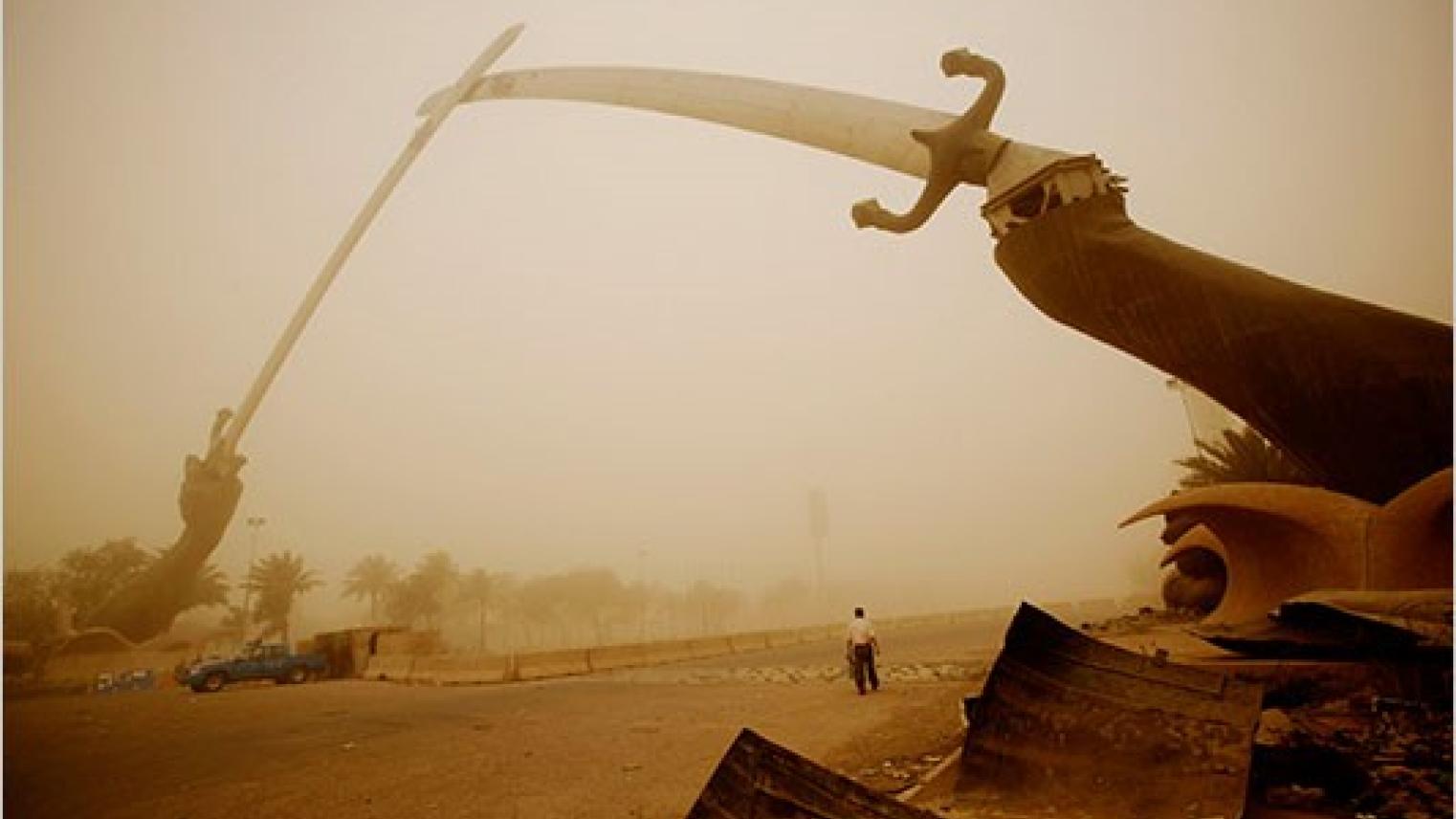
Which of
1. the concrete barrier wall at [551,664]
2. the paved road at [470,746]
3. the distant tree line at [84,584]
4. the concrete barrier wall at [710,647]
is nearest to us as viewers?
the paved road at [470,746]

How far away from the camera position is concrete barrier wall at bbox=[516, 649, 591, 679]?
20984 millimetres

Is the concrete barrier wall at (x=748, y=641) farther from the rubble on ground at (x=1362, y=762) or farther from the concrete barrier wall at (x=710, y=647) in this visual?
the rubble on ground at (x=1362, y=762)

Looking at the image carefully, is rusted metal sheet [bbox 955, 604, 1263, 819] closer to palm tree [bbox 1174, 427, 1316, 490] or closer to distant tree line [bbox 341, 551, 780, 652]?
palm tree [bbox 1174, 427, 1316, 490]

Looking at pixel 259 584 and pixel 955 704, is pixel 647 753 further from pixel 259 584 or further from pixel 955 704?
pixel 259 584

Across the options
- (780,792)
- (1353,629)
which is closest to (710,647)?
(1353,629)

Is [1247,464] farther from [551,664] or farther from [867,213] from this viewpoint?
[551,664]

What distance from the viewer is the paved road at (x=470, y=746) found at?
6.72 metres

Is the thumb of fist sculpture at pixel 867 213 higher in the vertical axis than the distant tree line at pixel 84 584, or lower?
higher

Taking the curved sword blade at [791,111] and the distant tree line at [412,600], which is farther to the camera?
the distant tree line at [412,600]

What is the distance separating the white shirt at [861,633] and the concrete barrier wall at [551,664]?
11717mm

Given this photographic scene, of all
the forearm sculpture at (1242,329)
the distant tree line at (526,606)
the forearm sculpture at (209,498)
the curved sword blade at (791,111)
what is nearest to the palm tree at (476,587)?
the distant tree line at (526,606)

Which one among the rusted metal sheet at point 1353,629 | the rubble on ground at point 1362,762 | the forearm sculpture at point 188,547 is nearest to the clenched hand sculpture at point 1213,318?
the rusted metal sheet at point 1353,629

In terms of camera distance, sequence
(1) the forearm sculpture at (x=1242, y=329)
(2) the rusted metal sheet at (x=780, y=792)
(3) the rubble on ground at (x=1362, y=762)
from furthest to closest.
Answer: (1) the forearm sculpture at (x=1242, y=329) < (3) the rubble on ground at (x=1362, y=762) < (2) the rusted metal sheet at (x=780, y=792)

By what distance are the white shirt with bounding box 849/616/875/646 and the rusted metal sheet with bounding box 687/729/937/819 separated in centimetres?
936
